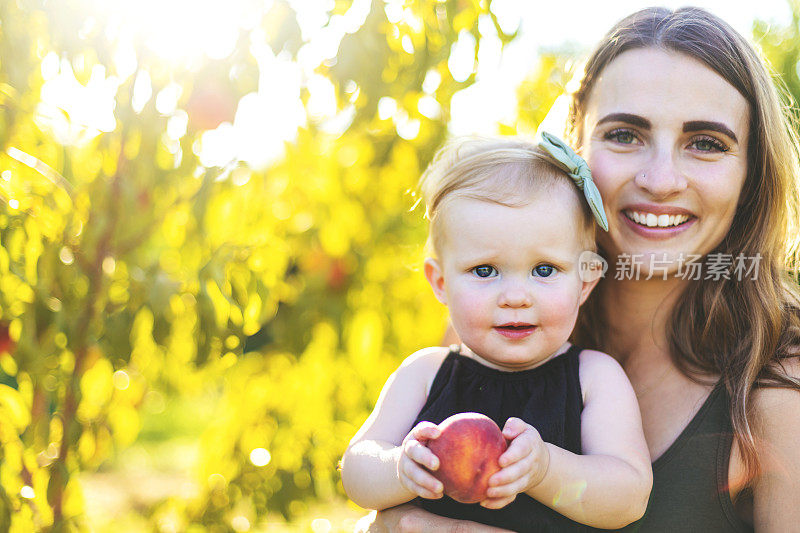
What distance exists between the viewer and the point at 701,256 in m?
1.91

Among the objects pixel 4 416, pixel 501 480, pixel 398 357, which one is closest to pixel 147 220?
pixel 4 416

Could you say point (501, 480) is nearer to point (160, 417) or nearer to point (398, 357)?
point (398, 357)

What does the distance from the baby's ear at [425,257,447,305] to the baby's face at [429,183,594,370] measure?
0.12 metres

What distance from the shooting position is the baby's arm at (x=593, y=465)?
4.25ft

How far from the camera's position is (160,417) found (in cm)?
905

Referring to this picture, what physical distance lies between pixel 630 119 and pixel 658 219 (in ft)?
0.83

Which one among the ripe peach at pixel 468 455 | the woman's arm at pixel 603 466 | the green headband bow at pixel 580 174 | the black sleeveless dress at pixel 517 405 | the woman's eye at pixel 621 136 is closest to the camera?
the ripe peach at pixel 468 455

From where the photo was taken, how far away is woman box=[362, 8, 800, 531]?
166cm

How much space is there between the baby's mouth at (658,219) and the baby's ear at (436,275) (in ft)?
1.68

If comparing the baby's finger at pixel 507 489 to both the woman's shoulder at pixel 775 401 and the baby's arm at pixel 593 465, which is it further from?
the woman's shoulder at pixel 775 401

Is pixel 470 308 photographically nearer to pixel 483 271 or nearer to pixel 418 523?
pixel 483 271

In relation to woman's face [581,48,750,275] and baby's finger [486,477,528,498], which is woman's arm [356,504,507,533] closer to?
baby's finger [486,477,528,498]

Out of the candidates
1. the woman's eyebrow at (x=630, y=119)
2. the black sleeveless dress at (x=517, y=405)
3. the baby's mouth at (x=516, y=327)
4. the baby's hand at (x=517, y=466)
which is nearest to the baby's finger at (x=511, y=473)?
the baby's hand at (x=517, y=466)

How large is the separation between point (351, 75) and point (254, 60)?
0.25 metres
